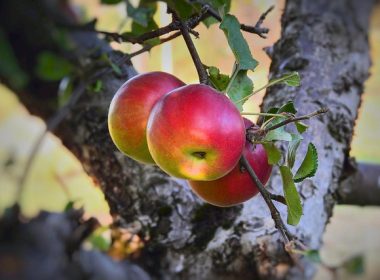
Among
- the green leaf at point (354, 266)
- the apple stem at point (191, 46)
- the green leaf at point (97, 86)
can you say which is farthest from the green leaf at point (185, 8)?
the green leaf at point (354, 266)

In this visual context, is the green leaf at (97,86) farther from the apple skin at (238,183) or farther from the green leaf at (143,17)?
the apple skin at (238,183)

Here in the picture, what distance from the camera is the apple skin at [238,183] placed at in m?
0.47

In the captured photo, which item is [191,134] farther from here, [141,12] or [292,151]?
[141,12]

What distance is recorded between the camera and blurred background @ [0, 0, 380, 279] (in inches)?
22.9

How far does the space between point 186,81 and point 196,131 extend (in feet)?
1.12

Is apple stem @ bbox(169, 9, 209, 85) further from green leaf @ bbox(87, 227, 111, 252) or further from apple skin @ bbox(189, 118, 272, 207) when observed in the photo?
green leaf @ bbox(87, 227, 111, 252)

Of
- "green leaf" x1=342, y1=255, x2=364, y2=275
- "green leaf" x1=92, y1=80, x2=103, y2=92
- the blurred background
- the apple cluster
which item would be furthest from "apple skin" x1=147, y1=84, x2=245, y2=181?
"green leaf" x1=342, y1=255, x2=364, y2=275

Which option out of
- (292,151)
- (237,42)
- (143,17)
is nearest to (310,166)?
(292,151)

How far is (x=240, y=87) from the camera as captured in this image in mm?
490

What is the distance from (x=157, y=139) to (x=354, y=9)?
617mm

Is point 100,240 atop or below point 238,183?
below

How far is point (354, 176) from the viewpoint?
Result: 773 millimetres

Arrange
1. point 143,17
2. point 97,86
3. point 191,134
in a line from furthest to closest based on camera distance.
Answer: point 97,86, point 143,17, point 191,134

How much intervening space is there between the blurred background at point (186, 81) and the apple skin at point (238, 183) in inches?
4.8
